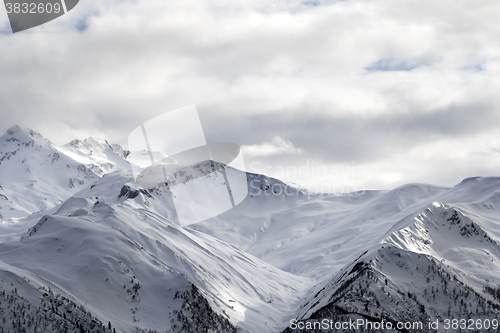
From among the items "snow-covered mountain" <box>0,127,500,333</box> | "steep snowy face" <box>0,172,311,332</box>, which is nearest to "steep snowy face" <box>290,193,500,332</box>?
"snow-covered mountain" <box>0,127,500,333</box>

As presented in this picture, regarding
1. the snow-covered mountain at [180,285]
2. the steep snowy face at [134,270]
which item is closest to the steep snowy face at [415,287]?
the snow-covered mountain at [180,285]

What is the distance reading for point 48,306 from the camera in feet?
175

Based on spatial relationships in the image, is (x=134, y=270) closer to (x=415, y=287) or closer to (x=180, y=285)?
(x=180, y=285)

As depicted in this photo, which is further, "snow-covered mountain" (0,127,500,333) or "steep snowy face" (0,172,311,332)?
"steep snowy face" (0,172,311,332)

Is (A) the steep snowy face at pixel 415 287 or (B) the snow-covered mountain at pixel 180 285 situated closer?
(B) the snow-covered mountain at pixel 180 285

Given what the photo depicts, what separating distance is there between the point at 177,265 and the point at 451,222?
194 feet

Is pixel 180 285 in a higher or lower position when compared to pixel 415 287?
higher

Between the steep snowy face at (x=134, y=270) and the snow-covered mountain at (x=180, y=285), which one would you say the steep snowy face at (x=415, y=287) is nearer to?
the snow-covered mountain at (x=180, y=285)

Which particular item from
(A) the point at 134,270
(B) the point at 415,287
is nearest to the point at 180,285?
(A) the point at 134,270

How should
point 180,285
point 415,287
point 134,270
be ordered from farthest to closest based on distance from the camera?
1. point 415,287
2. point 134,270
3. point 180,285

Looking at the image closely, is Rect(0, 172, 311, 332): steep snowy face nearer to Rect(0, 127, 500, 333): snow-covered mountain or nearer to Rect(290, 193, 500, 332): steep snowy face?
Rect(0, 127, 500, 333): snow-covered mountain

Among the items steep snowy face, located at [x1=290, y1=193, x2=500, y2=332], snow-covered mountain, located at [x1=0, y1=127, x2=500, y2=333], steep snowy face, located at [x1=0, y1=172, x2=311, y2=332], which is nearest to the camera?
snow-covered mountain, located at [x1=0, y1=127, x2=500, y2=333]

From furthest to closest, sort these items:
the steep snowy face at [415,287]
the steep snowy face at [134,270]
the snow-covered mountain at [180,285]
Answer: the steep snowy face at [415,287]
the steep snowy face at [134,270]
the snow-covered mountain at [180,285]

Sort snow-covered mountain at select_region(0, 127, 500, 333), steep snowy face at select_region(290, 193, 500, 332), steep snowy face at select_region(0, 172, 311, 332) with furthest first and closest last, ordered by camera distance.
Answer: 1. steep snowy face at select_region(290, 193, 500, 332)
2. steep snowy face at select_region(0, 172, 311, 332)
3. snow-covered mountain at select_region(0, 127, 500, 333)
